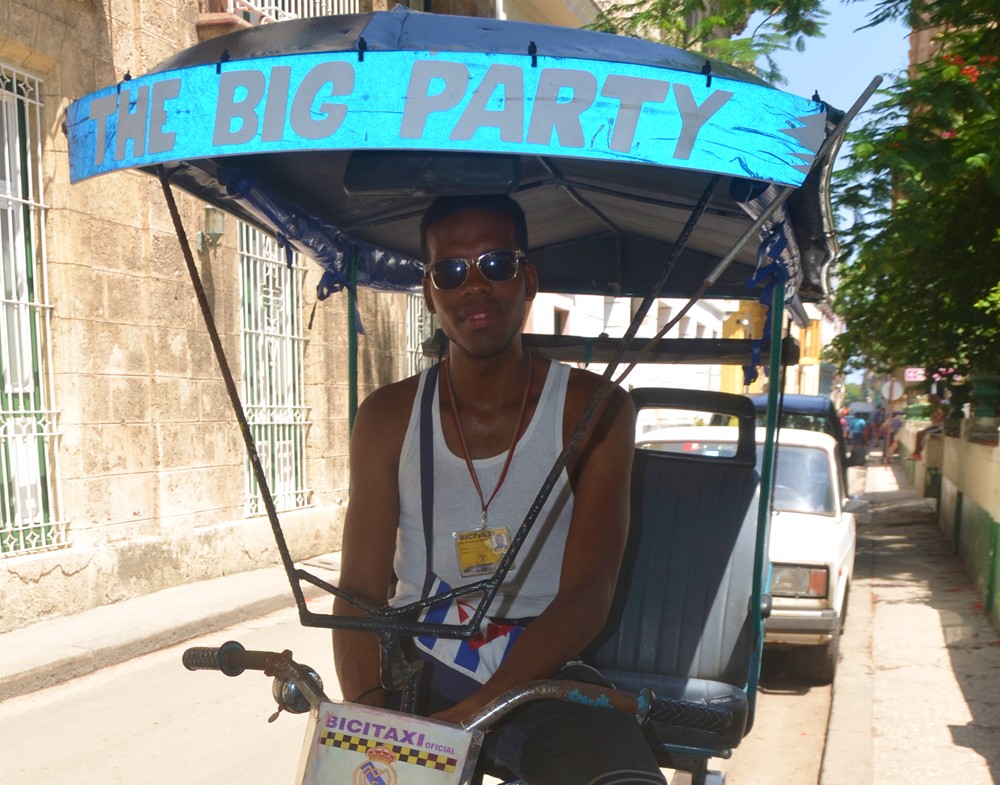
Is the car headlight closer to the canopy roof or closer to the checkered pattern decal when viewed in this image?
the canopy roof

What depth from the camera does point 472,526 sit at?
2.60 metres

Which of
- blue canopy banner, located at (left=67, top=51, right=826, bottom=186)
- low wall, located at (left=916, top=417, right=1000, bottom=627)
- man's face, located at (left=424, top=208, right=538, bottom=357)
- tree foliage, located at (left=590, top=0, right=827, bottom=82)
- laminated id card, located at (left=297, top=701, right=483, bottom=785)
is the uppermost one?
tree foliage, located at (left=590, top=0, right=827, bottom=82)

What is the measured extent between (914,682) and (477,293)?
5.25m

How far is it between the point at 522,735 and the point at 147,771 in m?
3.54

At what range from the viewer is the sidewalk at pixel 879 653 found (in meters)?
5.37

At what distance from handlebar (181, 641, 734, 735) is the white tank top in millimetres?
460

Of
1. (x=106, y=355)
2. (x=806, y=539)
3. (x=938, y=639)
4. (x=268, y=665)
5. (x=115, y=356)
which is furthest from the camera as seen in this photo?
(x=115, y=356)

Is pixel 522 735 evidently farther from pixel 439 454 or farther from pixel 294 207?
pixel 294 207

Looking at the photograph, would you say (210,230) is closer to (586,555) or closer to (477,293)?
(477,293)

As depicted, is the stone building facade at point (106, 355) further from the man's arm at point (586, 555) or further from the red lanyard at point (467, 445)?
the man's arm at point (586, 555)

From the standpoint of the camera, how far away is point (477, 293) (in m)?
2.64

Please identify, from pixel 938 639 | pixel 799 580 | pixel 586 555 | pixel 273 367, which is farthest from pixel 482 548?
pixel 273 367

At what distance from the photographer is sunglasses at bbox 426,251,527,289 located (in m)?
2.62

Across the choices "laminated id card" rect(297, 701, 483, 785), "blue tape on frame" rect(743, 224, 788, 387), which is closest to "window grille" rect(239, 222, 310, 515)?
"blue tape on frame" rect(743, 224, 788, 387)
